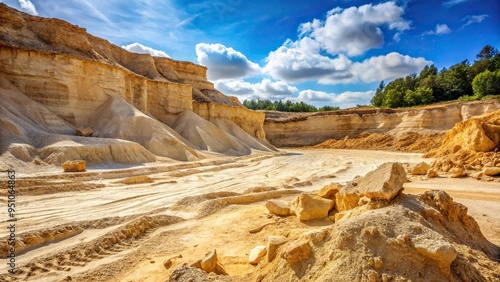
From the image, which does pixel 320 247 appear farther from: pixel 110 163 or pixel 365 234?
pixel 110 163

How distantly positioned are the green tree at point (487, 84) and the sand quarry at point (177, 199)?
3167cm

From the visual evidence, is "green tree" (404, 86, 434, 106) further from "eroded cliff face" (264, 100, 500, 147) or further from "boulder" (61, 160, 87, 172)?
"boulder" (61, 160, 87, 172)

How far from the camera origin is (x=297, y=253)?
3010mm

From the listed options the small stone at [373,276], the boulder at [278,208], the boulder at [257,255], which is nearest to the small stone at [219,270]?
the boulder at [257,255]

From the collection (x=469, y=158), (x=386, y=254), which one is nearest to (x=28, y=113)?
(x=386, y=254)

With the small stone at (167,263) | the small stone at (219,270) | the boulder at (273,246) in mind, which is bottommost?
the small stone at (167,263)

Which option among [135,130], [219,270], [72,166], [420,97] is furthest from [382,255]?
[420,97]

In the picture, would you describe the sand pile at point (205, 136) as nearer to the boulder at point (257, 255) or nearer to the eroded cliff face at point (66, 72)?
the eroded cliff face at point (66, 72)

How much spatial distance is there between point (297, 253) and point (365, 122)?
4057cm

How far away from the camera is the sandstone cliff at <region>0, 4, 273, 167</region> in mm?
12688

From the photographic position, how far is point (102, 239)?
468cm

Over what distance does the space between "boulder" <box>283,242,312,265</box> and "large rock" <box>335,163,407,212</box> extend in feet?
4.89

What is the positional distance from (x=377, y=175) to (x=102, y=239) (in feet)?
15.4

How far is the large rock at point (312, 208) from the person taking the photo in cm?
545
